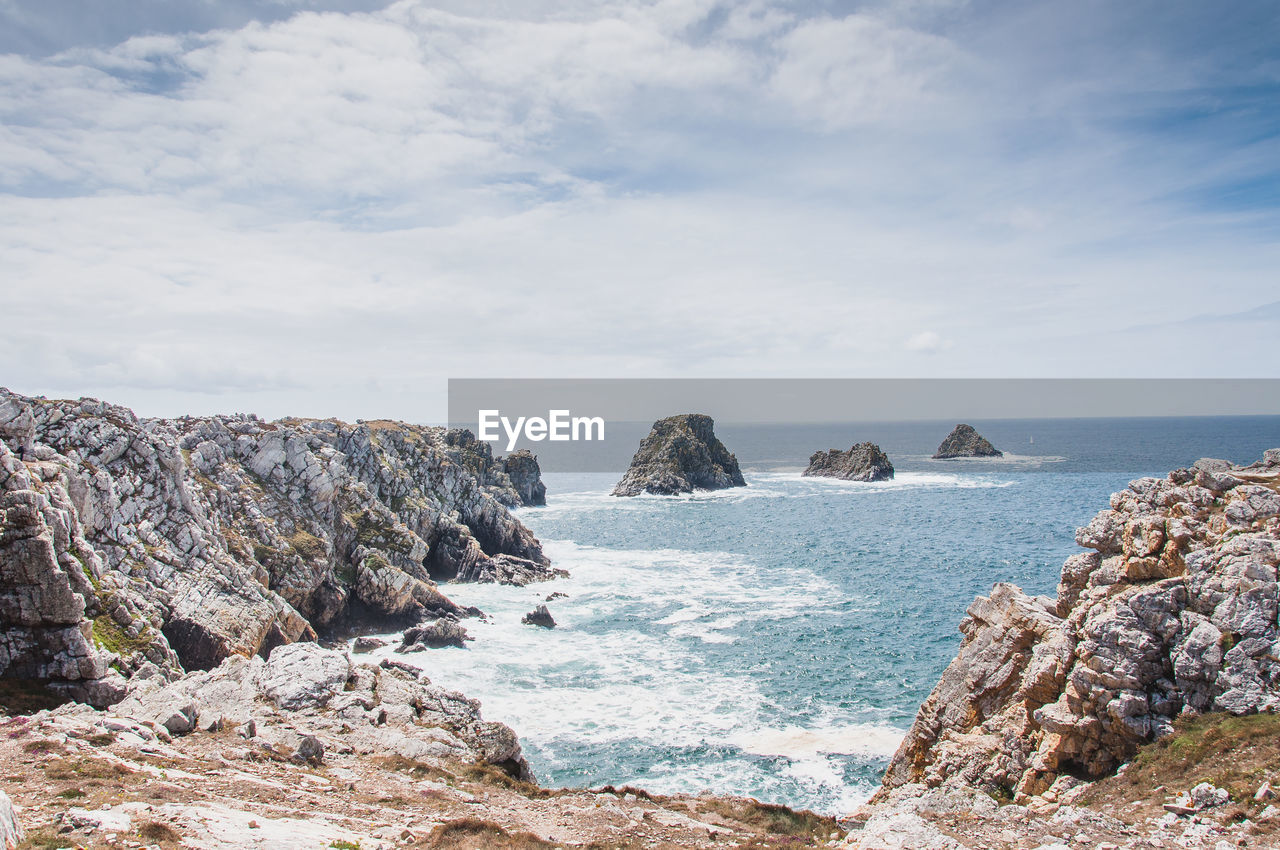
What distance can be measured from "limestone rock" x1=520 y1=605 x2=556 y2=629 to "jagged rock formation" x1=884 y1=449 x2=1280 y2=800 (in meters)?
35.4

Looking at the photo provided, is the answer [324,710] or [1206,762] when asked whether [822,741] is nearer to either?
[1206,762]

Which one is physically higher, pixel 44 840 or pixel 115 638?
pixel 44 840

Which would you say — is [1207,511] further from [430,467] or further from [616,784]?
[430,467]

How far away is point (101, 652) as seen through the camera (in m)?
25.2

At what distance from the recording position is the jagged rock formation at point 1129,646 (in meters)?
18.3

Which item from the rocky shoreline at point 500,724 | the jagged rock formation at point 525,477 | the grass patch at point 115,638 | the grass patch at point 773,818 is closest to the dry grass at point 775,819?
the grass patch at point 773,818

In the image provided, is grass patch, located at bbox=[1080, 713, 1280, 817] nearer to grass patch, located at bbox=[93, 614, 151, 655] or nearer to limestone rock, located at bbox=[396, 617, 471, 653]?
grass patch, located at bbox=[93, 614, 151, 655]

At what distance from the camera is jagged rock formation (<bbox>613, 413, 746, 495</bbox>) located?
483ft

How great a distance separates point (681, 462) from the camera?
153 m

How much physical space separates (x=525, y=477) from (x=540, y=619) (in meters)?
86.6

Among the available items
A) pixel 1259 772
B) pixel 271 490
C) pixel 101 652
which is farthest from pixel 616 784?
pixel 271 490

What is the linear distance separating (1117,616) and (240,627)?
133 ft

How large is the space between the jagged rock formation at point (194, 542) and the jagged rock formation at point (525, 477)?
5814 cm

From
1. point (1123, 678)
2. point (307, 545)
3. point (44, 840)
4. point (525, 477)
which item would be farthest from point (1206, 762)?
point (525, 477)
